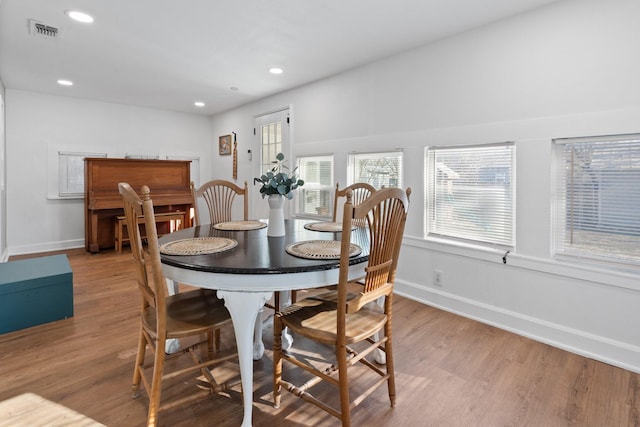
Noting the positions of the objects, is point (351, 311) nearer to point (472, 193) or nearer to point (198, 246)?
point (198, 246)

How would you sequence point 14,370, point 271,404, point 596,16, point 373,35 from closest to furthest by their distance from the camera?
point 271,404, point 14,370, point 596,16, point 373,35

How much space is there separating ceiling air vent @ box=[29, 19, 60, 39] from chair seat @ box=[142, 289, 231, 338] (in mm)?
2601

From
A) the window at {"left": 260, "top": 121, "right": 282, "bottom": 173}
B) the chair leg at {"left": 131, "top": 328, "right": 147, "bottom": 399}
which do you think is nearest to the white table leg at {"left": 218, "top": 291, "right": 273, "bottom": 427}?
the chair leg at {"left": 131, "top": 328, "right": 147, "bottom": 399}

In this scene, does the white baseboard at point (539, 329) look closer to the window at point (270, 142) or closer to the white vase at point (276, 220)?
the white vase at point (276, 220)

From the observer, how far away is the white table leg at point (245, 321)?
145 cm

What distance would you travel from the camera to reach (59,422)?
61.2 inches

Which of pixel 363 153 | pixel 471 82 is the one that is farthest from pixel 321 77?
pixel 471 82

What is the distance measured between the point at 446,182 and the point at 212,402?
2455 mm

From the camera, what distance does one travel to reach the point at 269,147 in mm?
5094

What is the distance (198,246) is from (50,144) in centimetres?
483

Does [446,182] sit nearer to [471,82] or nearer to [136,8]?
[471,82]

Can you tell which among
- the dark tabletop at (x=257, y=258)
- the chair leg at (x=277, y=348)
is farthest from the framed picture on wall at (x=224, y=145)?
the chair leg at (x=277, y=348)

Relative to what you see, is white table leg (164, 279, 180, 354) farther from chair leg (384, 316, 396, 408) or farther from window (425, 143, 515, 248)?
window (425, 143, 515, 248)

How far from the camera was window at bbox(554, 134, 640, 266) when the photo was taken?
2086mm
